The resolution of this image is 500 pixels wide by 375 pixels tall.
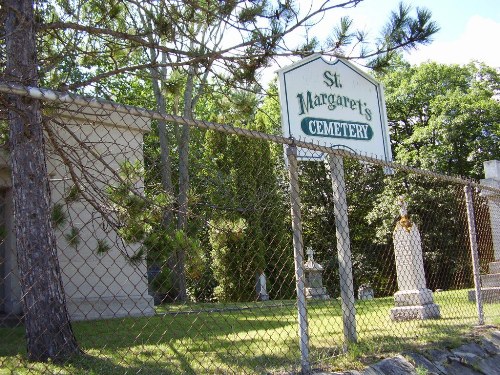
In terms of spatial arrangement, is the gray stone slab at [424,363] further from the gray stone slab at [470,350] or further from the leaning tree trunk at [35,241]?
the leaning tree trunk at [35,241]

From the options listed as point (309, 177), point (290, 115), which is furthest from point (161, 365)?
point (309, 177)

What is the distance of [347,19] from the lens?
6508 millimetres

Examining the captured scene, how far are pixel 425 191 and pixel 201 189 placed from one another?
410 inches

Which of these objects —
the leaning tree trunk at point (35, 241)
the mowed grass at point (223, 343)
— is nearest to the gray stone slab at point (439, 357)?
the mowed grass at point (223, 343)

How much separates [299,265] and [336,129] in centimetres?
153

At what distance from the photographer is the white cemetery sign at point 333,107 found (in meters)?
4.88

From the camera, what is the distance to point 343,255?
16.9 feet

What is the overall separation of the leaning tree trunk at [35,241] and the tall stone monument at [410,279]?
186 inches

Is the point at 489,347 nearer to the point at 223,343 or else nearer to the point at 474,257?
the point at 474,257

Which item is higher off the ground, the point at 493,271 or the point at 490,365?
the point at 493,271

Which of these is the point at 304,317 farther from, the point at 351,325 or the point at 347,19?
the point at 347,19

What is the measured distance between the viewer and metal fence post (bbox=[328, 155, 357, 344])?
4.98 metres

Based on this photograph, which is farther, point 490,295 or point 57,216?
point 490,295

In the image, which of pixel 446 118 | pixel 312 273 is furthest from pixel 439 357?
pixel 446 118
